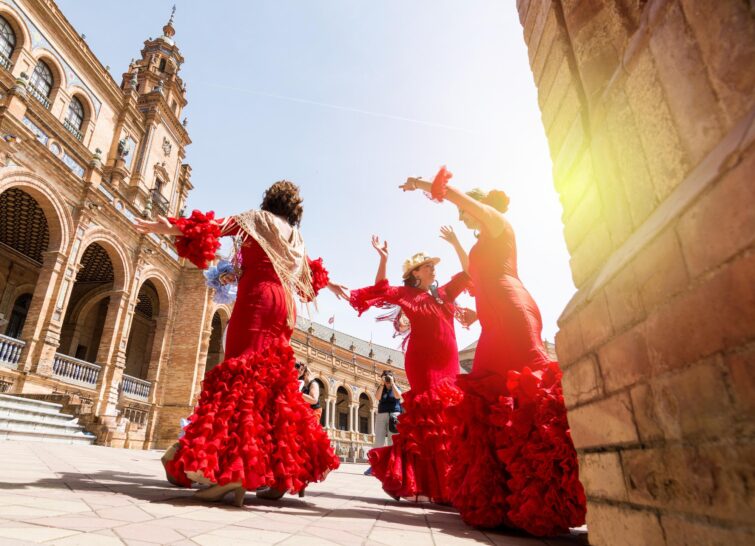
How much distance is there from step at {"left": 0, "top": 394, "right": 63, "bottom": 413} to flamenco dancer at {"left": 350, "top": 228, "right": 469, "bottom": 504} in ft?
30.7

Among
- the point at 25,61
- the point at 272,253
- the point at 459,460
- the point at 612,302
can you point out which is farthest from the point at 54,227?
the point at 612,302

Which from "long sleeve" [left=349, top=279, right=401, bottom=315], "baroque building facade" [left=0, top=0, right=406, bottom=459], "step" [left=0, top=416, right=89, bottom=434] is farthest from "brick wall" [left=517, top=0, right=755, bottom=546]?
"baroque building facade" [left=0, top=0, right=406, bottom=459]

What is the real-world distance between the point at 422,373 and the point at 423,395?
223 millimetres

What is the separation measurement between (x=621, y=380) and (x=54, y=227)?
15.6 metres

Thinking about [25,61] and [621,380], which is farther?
[25,61]

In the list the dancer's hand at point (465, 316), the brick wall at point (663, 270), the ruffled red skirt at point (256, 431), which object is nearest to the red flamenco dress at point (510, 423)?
the brick wall at point (663, 270)

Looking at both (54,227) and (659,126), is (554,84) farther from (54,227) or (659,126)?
(54,227)

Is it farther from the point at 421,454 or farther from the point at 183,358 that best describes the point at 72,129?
the point at 421,454

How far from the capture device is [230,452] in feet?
7.92

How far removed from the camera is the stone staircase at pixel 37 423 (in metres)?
7.84

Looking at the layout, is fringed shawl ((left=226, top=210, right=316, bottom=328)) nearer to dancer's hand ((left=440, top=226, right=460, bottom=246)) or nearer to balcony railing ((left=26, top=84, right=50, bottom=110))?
dancer's hand ((left=440, top=226, right=460, bottom=246))

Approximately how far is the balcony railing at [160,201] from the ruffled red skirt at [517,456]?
71.5ft

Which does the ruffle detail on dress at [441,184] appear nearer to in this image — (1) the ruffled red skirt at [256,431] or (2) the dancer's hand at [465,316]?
(1) the ruffled red skirt at [256,431]

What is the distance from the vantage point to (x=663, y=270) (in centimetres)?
93
